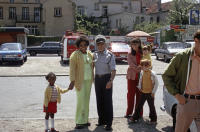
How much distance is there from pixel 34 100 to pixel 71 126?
3291 mm

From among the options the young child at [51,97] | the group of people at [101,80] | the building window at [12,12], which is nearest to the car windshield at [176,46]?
the group of people at [101,80]

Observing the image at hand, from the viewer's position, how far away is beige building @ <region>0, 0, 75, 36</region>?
2019 inches

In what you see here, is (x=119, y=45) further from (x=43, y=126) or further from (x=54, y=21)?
(x=54, y=21)

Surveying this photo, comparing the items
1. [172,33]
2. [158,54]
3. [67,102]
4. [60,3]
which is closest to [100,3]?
[60,3]

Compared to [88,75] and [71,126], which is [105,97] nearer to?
[88,75]

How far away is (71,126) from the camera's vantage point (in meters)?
6.30

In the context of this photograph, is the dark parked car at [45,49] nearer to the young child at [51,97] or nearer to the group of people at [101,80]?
the group of people at [101,80]

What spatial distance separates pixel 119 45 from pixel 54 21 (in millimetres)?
30716

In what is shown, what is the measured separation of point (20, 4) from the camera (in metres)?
54.6

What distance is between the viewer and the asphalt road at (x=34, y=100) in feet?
24.6

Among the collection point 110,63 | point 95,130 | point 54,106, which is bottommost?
point 95,130

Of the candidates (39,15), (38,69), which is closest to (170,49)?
(38,69)

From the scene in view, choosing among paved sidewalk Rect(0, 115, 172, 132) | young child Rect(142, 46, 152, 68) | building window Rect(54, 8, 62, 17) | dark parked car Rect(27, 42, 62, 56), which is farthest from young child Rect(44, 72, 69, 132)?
building window Rect(54, 8, 62, 17)

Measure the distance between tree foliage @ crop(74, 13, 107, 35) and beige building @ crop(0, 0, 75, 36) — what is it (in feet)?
9.22
